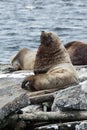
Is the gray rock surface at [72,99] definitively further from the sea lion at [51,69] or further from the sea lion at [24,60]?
the sea lion at [24,60]

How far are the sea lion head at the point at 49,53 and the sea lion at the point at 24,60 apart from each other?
2318mm

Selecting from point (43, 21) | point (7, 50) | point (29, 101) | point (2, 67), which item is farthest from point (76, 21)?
point (29, 101)

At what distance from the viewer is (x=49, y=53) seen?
1130 centimetres

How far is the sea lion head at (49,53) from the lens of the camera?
440 inches

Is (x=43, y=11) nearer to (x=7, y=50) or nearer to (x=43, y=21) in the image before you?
(x=43, y=21)

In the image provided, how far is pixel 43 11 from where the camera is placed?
39.9 metres

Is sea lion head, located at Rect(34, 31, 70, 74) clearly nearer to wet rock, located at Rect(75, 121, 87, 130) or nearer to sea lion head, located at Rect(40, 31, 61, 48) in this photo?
sea lion head, located at Rect(40, 31, 61, 48)

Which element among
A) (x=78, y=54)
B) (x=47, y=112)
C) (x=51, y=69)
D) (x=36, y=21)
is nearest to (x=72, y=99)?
(x=47, y=112)

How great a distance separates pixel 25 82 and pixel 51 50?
911 mm

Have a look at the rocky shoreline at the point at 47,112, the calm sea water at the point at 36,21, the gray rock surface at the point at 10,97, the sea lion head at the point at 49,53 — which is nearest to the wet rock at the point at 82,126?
the rocky shoreline at the point at 47,112

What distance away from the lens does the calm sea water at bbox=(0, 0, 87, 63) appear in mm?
25641

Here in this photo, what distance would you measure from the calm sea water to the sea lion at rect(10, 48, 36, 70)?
539 centimetres

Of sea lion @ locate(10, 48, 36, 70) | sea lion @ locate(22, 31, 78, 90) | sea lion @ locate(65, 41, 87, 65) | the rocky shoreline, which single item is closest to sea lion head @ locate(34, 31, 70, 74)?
sea lion @ locate(22, 31, 78, 90)

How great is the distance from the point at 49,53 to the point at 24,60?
9.39ft
